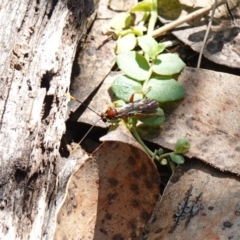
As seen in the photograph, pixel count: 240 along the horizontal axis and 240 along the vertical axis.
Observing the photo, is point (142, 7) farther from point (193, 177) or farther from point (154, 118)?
point (193, 177)

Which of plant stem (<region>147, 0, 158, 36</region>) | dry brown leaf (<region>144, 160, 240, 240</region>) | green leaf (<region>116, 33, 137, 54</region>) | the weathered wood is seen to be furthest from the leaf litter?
plant stem (<region>147, 0, 158, 36</region>)

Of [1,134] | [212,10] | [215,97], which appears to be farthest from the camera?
[212,10]

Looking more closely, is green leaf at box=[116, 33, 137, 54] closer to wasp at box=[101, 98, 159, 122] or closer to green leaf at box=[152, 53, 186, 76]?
green leaf at box=[152, 53, 186, 76]

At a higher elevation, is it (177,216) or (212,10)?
(212,10)

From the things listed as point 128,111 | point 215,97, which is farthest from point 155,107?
point 215,97

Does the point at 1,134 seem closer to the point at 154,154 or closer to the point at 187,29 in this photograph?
the point at 154,154

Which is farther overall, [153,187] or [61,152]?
[61,152]

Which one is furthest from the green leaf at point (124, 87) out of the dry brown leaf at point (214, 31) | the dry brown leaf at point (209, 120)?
the dry brown leaf at point (214, 31)
